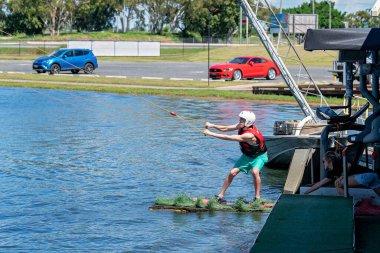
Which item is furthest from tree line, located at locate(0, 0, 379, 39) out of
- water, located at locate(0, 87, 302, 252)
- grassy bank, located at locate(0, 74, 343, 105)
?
water, located at locate(0, 87, 302, 252)

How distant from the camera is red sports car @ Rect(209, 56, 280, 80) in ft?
163

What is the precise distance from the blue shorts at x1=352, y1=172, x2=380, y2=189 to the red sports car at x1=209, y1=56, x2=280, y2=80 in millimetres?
37426

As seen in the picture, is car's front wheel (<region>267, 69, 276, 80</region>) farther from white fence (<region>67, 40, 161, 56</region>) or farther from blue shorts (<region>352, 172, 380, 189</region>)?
blue shorts (<region>352, 172, 380, 189</region>)

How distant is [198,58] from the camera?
79.6 meters

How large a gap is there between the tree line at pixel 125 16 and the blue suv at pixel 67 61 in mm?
54255

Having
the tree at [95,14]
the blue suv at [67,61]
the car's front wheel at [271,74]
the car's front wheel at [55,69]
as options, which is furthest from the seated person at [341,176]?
the tree at [95,14]

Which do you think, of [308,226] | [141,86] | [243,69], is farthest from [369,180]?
[243,69]

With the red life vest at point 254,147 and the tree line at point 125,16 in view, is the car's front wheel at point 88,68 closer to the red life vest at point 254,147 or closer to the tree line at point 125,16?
the red life vest at point 254,147

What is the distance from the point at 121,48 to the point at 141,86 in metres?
45.1

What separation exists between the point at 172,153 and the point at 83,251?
9.42m

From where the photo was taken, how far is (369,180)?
40.2 feet

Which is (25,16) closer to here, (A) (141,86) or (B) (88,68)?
(B) (88,68)

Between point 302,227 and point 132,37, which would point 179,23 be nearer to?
point 132,37

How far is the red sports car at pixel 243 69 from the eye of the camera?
49.8m
